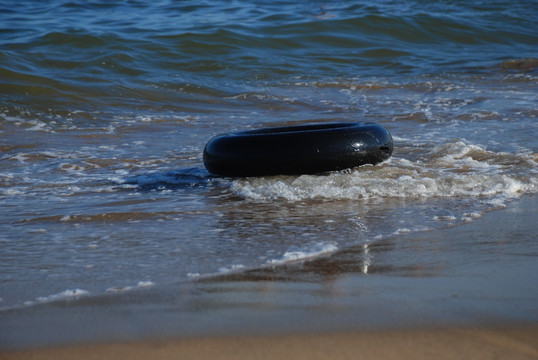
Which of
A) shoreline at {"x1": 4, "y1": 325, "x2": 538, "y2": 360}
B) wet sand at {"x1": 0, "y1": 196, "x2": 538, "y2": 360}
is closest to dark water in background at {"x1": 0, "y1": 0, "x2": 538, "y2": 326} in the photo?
wet sand at {"x1": 0, "y1": 196, "x2": 538, "y2": 360}

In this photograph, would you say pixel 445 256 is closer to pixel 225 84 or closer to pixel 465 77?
pixel 225 84

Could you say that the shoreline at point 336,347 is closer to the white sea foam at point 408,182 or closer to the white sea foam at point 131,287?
the white sea foam at point 131,287

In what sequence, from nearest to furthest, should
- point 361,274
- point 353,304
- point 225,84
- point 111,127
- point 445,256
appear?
point 353,304 < point 361,274 < point 445,256 < point 111,127 < point 225,84

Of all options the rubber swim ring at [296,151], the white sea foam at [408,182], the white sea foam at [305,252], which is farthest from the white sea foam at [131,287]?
the rubber swim ring at [296,151]

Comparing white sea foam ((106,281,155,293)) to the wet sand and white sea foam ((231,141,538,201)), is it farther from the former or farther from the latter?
white sea foam ((231,141,538,201))

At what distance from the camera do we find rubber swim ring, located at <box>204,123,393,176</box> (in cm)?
494

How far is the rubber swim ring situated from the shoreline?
2683mm

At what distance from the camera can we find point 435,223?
12.7 feet

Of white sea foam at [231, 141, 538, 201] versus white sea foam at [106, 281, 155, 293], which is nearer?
white sea foam at [106, 281, 155, 293]

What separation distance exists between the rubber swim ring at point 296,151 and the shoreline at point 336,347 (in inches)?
106


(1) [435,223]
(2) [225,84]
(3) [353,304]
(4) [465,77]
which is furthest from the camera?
(4) [465,77]

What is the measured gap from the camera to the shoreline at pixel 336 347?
2201mm

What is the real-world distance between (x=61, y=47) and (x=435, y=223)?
10.5m

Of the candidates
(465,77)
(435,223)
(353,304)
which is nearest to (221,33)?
(465,77)
